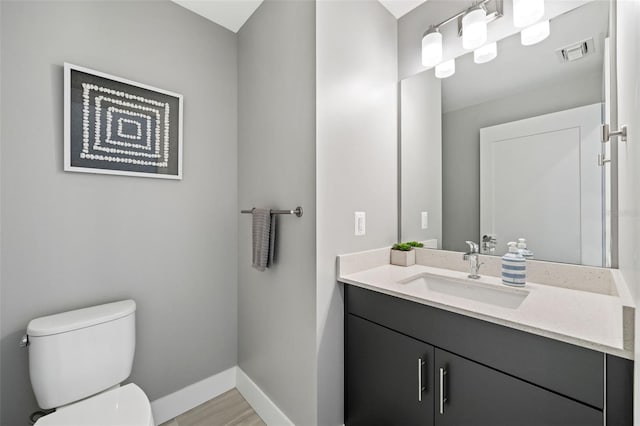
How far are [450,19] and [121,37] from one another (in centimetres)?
173

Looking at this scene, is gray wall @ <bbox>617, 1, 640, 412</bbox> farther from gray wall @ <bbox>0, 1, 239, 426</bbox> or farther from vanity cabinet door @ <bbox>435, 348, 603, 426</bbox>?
gray wall @ <bbox>0, 1, 239, 426</bbox>

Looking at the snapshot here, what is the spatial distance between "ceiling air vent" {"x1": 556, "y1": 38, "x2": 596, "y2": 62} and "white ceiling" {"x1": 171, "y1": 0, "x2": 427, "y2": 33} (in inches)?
32.5

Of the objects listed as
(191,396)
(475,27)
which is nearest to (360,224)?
(475,27)

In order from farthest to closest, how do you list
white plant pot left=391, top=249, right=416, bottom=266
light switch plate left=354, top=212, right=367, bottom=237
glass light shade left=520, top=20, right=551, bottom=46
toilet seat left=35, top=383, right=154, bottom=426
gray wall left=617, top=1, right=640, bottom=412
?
white plant pot left=391, top=249, right=416, bottom=266, light switch plate left=354, top=212, right=367, bottom=237, glass light shade left=520, top=20, right=551, bottom=46, toilet seat left=35, top=383, right=154, bottom=426, gray wall left=617, top=1, right=640, bottom=412

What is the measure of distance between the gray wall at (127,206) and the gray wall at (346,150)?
2.82 feet

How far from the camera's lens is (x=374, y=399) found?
1287mm

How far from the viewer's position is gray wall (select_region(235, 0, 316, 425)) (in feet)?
4.44

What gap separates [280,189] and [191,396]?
1404 mm

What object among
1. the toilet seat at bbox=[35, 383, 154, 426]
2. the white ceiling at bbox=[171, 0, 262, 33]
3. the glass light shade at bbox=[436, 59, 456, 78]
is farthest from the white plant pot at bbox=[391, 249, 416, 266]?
the white ceiling at bbox=[171, 0, 262, 33]

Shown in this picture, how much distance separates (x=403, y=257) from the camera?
1.62 meters

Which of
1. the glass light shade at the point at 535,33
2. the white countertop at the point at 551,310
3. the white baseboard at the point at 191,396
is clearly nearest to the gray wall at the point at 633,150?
the white countertop at the point at 551,310

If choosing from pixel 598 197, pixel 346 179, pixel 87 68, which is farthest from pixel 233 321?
pixel 598 197

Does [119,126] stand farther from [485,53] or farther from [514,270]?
[514,270]

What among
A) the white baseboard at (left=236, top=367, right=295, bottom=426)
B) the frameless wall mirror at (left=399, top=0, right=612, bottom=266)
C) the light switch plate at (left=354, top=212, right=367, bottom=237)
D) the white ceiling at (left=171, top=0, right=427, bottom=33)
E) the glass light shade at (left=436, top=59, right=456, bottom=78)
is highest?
the white ceiling at (left=171, top=0, right=427, bottom=33)
